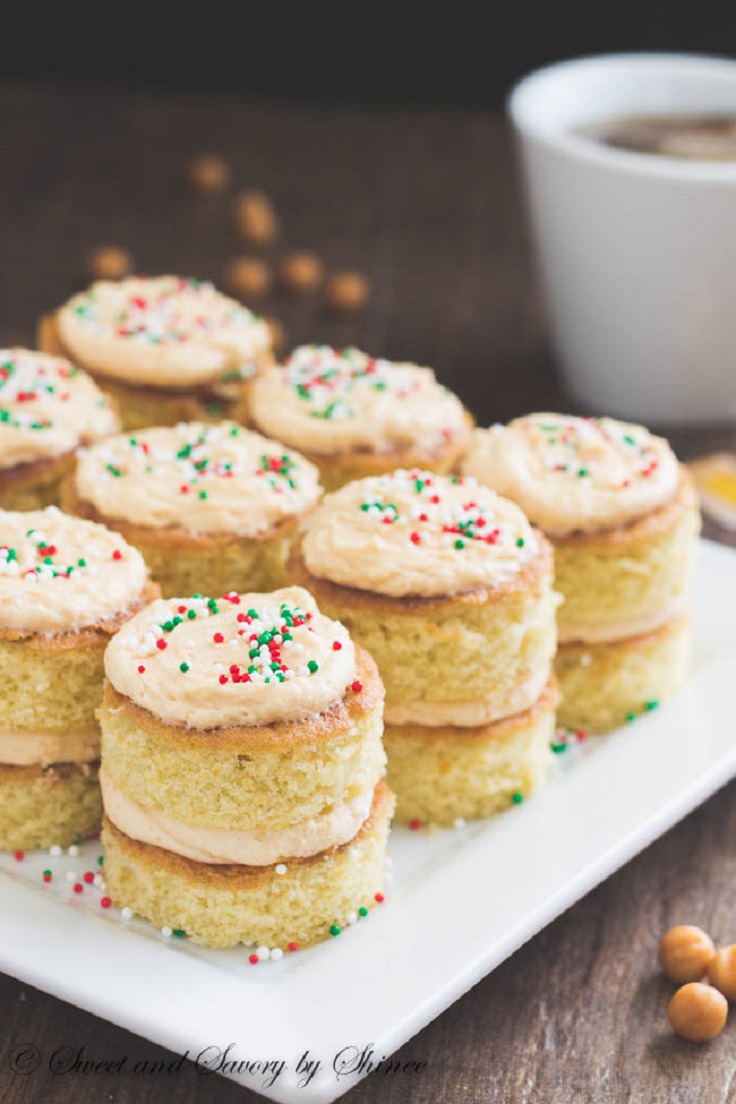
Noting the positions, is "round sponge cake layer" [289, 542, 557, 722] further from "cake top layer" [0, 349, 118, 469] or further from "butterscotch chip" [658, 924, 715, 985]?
"cake top layer" [0, 349, 118, 469]

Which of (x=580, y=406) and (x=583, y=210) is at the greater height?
(x=583, y=210)

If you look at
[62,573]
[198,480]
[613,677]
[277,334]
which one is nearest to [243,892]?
[62,573]

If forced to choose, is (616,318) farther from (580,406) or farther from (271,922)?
(271,922)

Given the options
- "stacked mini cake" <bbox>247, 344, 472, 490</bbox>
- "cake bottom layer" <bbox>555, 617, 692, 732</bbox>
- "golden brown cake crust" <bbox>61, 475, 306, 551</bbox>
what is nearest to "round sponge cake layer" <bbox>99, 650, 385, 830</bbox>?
"golden brown cake crust" <bbox>61, 475, 306, 551</bbox>

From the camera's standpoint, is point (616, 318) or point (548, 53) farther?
point (548, 53)

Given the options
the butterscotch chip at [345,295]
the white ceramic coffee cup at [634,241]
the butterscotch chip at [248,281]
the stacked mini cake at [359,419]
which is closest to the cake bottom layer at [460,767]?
the stacked mini cake at [359,419]

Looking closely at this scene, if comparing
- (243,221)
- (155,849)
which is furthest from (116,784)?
(243,221)
